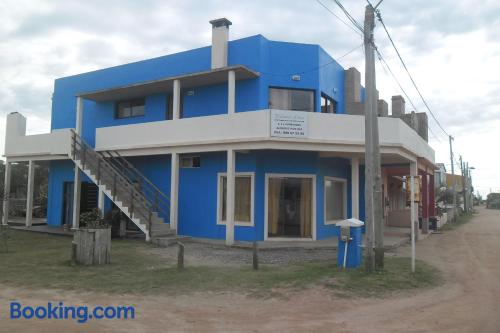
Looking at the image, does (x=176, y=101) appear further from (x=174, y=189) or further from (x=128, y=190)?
(x=128, y=190)

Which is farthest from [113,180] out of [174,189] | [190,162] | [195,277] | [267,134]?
[195,277]

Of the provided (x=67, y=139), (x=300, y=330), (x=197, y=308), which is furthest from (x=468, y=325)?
(x=67, y=139)

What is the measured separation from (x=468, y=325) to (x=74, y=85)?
69.4ft

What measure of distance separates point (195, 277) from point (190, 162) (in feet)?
27.8

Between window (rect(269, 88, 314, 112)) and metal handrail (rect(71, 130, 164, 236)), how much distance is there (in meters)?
6.05

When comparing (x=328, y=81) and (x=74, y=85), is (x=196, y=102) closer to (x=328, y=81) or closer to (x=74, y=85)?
(x=328, y=81)

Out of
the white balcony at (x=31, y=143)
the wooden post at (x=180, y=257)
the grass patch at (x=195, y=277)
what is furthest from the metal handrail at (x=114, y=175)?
the wooden post at (x=180, y=257)

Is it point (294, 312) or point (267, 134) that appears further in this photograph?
point (267, 134)

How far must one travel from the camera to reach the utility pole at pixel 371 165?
10.0m

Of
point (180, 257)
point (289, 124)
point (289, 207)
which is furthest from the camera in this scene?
point (289, 207)

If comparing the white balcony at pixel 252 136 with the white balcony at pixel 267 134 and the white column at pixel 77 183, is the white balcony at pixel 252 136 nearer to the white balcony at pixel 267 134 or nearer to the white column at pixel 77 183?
the white balcony at pixel 267 134

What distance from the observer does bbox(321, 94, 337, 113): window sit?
1764 cm

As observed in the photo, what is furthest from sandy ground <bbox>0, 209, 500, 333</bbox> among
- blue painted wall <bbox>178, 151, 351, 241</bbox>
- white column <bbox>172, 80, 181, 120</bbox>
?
white column <bbox>172, 80, 181, 120</bbox>

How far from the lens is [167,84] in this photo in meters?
17.2
